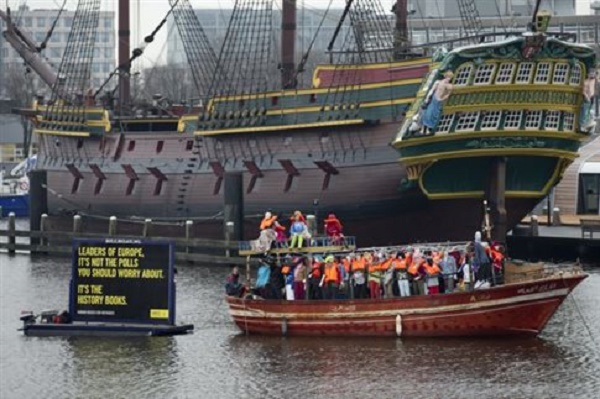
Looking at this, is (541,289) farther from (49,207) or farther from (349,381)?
(49,207)

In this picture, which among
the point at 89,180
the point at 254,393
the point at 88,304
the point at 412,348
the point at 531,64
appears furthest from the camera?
the point at 89,180

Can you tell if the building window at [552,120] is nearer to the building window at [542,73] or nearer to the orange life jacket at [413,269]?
the building window at [542,73]

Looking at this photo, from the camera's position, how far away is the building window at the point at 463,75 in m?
58.8

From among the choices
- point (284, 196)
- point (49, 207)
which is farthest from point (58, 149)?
point (284, 196)

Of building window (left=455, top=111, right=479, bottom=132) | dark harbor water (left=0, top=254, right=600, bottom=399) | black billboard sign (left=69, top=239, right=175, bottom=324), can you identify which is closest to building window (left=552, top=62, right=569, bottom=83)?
building window (left=455, top=111, right=479, bottom=132)

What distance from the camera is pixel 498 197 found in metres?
61.5

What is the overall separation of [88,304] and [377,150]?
22.4 m

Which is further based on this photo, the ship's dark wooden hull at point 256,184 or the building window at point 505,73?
the ship's dark wooden hull at point 256,184

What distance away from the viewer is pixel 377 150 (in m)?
65.1

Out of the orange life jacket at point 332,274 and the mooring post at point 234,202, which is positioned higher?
the mooring post at point 234,202

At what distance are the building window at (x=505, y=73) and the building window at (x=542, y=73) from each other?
878mm

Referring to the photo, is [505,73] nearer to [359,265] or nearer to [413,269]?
[359,265]

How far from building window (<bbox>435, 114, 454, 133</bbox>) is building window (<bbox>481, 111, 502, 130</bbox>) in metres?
1.06

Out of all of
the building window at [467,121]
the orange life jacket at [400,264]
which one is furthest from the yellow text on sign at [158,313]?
the building window at [467,121]
